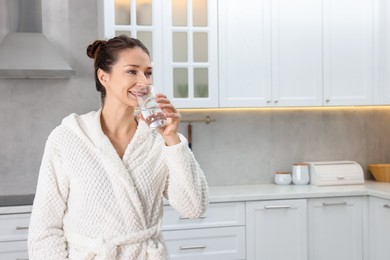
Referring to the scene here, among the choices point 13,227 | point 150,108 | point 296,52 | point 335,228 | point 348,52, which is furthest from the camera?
point 348,52

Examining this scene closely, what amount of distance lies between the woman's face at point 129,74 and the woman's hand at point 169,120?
4.3 inches

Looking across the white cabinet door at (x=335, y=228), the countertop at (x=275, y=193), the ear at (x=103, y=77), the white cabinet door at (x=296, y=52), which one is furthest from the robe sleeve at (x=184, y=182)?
the white cabinet door at (x=296, y=52)

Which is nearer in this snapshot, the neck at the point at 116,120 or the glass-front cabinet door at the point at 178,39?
the neck at the point at 116,120

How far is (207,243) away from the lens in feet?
11.6

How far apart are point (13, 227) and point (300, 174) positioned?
193 cm

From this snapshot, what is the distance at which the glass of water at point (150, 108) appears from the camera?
155 cm

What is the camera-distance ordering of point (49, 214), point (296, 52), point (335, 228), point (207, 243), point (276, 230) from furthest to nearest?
point (296, 52) < point (335, 228) < point (276, 230) < point (207, 243) < point (49, 214)

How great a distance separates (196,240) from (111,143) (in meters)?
1.86

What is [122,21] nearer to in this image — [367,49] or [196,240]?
[196,240]

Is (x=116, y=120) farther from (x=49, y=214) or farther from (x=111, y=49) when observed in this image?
(x=49, y=214)

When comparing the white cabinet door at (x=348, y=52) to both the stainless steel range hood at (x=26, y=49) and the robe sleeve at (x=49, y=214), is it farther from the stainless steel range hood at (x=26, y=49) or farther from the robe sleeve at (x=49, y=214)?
the robe sleeve at (x=49, y=214)

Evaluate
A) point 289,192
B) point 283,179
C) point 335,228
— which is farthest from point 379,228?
point 283,179

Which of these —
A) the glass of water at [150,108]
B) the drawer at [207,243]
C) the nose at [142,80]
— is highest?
the nose at [142,80]

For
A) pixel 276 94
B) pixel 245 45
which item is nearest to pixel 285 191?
pixel 276 94
